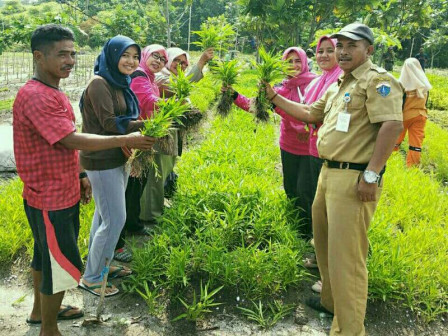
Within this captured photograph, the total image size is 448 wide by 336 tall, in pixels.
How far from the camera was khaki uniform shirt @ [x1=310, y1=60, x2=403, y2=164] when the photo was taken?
1978 millimetres

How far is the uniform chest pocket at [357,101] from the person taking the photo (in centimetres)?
207

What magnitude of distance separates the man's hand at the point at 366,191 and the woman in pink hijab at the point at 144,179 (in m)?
1.61

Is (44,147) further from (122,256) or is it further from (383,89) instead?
(383,89)

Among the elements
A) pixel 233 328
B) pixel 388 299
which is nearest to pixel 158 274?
pixel 233 328

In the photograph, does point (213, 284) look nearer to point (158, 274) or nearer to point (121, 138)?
point (158, 274)

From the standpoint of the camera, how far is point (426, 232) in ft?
11.0

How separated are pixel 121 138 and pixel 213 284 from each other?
130cm

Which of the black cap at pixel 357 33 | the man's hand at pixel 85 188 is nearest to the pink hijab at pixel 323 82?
the black cap at pixel 357 33

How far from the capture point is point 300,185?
340 cm

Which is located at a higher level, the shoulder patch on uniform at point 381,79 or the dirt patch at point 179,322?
the shoulder patch on uniform at point 381,79

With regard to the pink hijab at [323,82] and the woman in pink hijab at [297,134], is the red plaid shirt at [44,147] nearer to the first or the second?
the woman in pink hijab at [297,134]

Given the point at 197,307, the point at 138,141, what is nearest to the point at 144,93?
the point at 138,141

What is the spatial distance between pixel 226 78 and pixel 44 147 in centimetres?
158

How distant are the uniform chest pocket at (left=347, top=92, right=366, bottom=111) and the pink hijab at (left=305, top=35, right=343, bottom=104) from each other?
831mm
